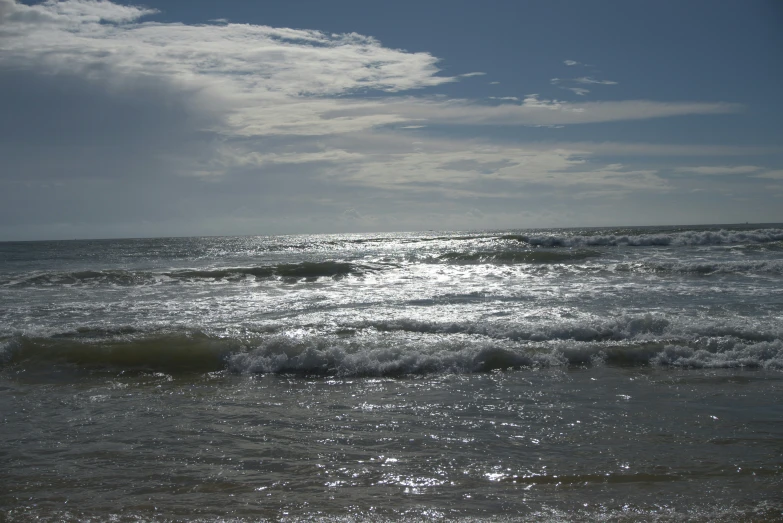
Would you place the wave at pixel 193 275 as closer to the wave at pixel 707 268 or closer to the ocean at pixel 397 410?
the ocean at pixel 397 410

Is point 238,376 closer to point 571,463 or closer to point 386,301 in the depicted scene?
point 571,463

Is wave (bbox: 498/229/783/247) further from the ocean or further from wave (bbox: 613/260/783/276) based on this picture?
the ocean

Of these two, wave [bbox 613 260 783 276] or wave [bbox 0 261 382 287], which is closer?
wave [bbox 613 260 783 276]

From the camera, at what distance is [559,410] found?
638 cm

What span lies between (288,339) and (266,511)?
5771 millimetres

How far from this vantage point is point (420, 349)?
9.20 meters

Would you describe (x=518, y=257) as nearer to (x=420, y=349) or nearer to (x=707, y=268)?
(x=707, y=268)

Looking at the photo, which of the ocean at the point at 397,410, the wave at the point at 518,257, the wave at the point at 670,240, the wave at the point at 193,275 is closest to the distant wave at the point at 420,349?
the ocean at the point at 397,410

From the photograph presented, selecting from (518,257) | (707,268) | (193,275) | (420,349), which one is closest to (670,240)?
(518,257)

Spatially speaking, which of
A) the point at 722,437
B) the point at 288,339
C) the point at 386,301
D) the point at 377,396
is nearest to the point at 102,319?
the point at 288,339

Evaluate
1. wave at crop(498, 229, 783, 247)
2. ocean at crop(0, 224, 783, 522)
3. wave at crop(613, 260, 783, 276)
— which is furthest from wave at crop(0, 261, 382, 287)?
wave at crop(498, 229, 783, 247)

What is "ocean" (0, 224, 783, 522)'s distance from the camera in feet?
14.3

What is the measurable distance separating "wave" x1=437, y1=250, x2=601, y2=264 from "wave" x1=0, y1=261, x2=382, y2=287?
6242 mm

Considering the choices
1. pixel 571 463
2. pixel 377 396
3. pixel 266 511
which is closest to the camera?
pixel 266 511
